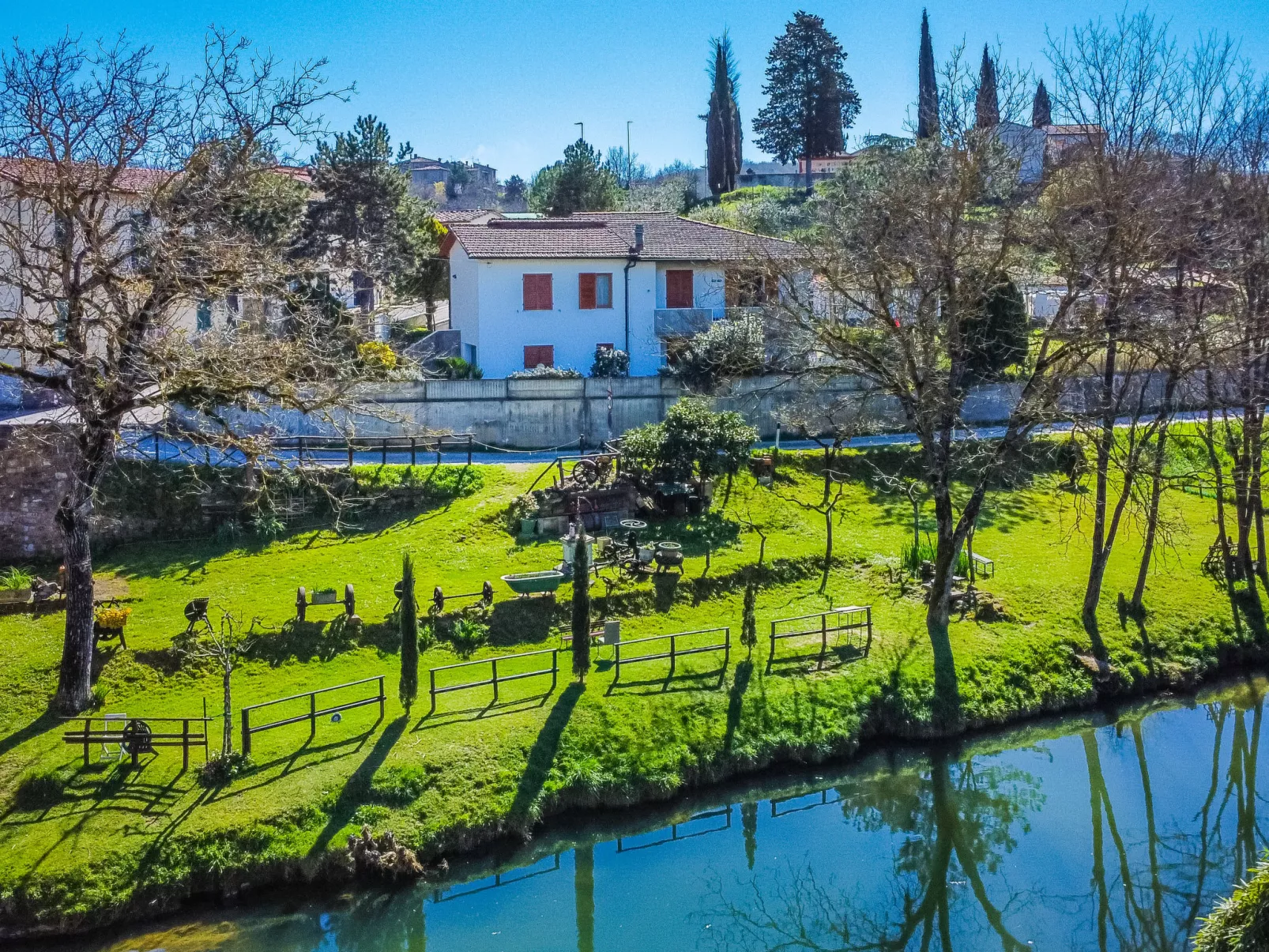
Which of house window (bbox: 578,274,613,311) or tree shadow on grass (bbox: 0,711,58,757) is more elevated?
house window (bbox: 578,274,613,311)

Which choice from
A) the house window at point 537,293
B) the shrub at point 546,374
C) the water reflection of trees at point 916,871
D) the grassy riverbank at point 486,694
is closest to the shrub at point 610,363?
the shrub at point 546,374

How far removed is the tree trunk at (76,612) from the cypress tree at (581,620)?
8992 mm

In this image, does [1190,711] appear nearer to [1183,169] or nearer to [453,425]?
[1183,169]

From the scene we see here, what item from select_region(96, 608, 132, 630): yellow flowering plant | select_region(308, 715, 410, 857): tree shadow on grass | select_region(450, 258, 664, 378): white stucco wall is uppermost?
select_region(450, 258, 664, 378): white stucco wall

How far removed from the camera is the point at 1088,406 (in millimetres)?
37969

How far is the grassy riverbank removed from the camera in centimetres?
1653

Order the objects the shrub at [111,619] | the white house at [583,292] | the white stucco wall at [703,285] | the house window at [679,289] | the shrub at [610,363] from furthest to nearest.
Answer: the house window at [679,289] → the white stucco wall at [703,285] → the white house at [583,292] → the shrub at [610,363] → the shrub at [111,619]

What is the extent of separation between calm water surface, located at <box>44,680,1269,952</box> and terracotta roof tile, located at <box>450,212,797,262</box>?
20.7 m

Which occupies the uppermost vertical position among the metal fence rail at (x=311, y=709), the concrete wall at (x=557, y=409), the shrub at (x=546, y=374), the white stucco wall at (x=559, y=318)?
the white stucco wall at (x=559, y=318)

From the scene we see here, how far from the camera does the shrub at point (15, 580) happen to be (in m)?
23.7

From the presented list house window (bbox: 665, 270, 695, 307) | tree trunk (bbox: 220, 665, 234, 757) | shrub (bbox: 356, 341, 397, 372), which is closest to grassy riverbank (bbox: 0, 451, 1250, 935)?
tree trunk (bbox: 220, 665, 234, 757)

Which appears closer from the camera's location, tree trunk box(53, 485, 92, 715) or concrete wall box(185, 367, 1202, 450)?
tree trunk box(53, 485, 92, 715)

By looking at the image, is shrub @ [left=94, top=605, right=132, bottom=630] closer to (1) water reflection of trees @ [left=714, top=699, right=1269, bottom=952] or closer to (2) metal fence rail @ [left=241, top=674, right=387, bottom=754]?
(2) metal fence rail @ [left=241, top=674, right=387, bottom=754]

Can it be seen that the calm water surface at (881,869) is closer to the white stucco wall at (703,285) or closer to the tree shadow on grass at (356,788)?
the tree shadow on grass at (356,788)
